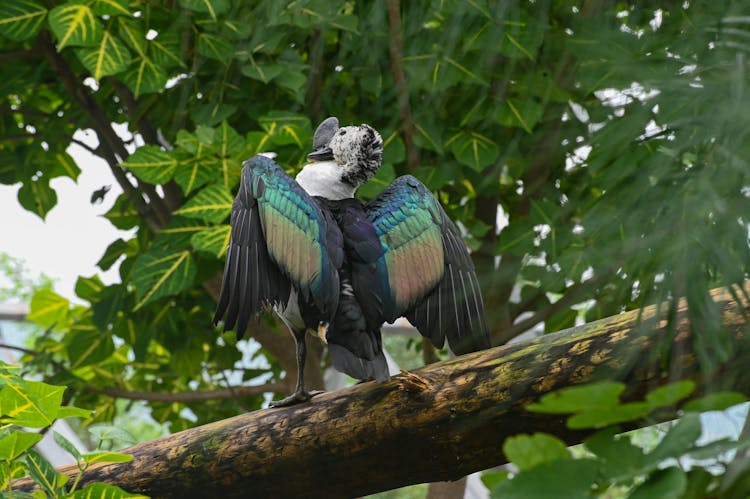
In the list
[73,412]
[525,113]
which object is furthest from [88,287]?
[525,113]

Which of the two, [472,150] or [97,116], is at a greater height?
[97,116]

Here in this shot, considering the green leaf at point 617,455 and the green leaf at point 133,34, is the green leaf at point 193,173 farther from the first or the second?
the green leaf at point 617,455

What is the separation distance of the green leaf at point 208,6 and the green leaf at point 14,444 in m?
0.79

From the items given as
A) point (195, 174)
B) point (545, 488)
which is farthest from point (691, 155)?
point (195, 174)

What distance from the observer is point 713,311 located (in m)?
0.42

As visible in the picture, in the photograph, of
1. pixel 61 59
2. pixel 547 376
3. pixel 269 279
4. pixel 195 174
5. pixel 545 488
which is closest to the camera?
pixel 545 488

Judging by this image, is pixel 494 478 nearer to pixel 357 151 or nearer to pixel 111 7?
pixel 357 151

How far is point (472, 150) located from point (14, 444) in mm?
879

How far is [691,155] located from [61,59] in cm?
195

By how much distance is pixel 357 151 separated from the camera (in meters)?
1.50

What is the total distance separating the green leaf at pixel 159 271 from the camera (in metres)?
1.97

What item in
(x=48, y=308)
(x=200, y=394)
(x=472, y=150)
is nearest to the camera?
(x=472, y=150)

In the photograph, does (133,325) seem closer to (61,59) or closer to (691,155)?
(61,59)

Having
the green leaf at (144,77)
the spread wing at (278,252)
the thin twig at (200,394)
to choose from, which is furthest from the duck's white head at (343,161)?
the thin twig at (200,394)
